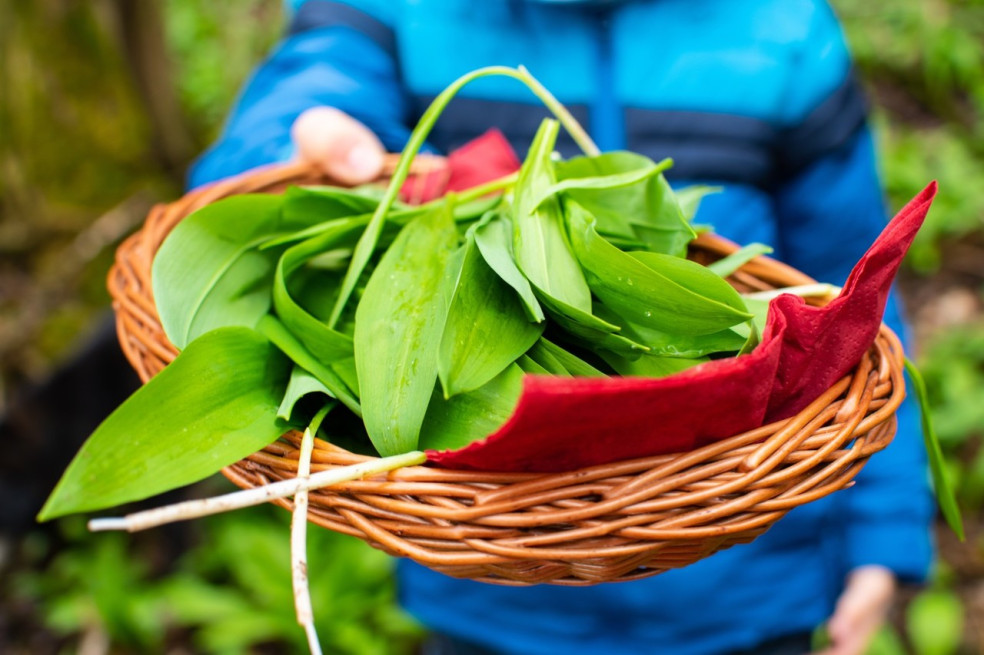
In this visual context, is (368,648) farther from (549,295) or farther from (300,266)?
(549,295)

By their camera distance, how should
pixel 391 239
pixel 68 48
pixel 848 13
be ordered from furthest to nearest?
pixel 848 13 < pixel 68 48 < pixel 391 239

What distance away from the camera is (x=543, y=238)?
0.54m

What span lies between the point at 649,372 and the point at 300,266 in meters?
0.30

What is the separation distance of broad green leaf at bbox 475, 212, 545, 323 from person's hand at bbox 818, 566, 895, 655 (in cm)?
67

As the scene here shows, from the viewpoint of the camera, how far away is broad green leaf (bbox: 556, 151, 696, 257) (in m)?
0.60

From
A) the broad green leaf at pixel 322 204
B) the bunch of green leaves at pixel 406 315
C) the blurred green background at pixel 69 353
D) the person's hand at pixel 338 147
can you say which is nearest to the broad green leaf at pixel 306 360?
the bunch of green leaves at pixel 406 315

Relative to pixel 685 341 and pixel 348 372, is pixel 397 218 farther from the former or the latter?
pixel 685 341

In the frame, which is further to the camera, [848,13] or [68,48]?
[848,13]

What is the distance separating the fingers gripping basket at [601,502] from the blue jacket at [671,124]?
16.0 inches

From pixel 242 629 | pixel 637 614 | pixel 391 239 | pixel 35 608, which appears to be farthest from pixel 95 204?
pixel 637 614

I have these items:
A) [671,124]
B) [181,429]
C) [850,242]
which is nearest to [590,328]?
[181,429]

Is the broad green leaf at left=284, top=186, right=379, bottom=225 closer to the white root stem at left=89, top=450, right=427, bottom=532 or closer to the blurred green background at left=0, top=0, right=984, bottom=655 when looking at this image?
the white root stem at left=89, top=450, right=427, bottom=532

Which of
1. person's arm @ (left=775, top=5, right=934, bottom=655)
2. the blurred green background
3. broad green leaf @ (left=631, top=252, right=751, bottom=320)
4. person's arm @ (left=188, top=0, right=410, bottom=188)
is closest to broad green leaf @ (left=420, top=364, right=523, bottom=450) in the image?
broad green leaf @ (left=631, top=252, right=751, bottom=320)

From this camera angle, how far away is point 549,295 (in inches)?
19.3
